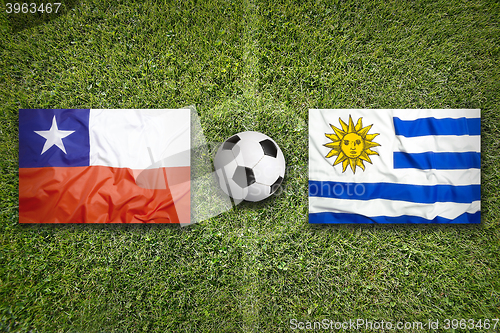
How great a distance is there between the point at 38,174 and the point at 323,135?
9.04ft

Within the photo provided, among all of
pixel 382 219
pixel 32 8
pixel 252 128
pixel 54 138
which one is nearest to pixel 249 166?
pixel 252 128

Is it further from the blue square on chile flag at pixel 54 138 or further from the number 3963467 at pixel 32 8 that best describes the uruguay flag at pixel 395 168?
the number 3963467 at pixel 32 8

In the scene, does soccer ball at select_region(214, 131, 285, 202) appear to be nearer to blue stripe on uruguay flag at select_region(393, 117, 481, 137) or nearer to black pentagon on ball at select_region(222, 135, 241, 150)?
black pentagon on ball at select_region(222, 135, 241, 150)

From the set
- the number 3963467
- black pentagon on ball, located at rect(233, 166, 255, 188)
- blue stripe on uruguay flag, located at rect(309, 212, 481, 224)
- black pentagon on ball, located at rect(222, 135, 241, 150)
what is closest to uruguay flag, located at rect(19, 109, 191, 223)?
black pentagon on ball, located at rect(222, 135, 241, 150)

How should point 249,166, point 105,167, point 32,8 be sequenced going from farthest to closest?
point 32,8 < point 105,167 < point 249,166

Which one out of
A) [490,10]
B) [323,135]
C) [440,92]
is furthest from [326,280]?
[490,10]

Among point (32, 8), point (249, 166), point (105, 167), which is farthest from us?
point (32, 8)

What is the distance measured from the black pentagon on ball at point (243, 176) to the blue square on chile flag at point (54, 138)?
147 centimetres

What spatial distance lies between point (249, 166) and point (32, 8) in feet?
9.15

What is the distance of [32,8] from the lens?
2.11 metres

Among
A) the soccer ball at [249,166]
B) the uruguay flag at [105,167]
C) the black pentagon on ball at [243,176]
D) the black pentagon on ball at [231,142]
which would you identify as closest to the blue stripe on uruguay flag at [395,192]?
the soccer ball at [249,166]

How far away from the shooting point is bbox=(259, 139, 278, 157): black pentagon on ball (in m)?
1.73

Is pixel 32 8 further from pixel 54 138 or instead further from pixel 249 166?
pixel 249 166

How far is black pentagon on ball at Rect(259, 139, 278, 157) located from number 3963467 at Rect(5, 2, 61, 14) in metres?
2.55
